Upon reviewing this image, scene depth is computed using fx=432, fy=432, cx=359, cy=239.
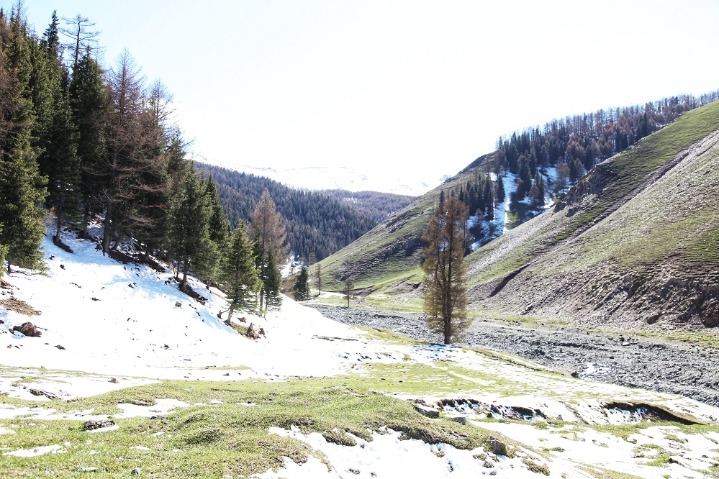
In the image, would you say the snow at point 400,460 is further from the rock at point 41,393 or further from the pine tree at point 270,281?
the pine tree at point 270,281

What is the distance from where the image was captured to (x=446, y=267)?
45.8 meters

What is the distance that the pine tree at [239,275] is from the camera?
45344 millimetres

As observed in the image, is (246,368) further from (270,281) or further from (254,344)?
(270,281)

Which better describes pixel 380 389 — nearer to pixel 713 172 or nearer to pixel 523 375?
pixel 523 375

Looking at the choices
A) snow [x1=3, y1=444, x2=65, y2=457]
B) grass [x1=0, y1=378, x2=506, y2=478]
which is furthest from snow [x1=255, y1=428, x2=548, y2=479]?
snow [x1=3, y1=444, x2=65, y2=457]

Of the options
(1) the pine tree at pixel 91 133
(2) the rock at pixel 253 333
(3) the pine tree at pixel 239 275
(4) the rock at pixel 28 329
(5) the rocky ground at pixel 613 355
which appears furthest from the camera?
(3) the pine tree at pixel 239 275

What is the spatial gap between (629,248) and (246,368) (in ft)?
263

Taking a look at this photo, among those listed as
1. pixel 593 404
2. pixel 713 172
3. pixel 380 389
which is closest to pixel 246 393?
pixel 380 389

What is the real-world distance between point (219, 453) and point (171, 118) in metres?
55.3

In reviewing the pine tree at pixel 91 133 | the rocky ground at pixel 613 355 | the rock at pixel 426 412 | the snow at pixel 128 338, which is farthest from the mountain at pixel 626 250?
the pine tree at pixel 91 133

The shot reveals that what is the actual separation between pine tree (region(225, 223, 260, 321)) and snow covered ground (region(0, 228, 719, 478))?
3.06 meters

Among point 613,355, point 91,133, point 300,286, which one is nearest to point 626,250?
point 613,355

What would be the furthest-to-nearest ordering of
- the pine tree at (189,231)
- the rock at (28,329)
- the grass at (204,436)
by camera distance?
1. the pine tree at (189,231)
2. the rock at (28,329)
3. the grass at (204,436)

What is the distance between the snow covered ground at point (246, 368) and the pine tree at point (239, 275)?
3060mm
